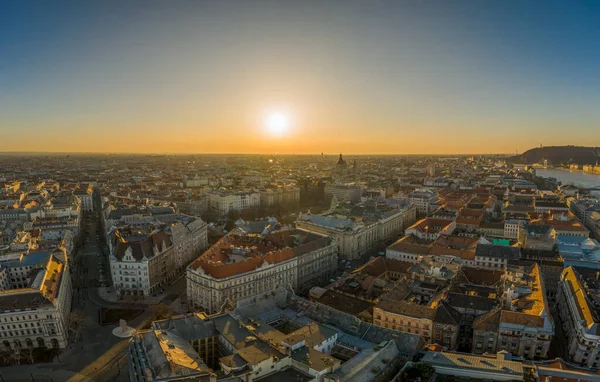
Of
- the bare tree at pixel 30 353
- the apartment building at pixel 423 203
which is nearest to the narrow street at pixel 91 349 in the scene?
the bare tree at pixel 30 353

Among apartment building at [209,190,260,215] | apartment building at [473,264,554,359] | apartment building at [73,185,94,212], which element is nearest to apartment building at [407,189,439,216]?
apartment building at [209,190,260,215]

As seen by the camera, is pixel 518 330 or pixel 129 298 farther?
pixel 129 298

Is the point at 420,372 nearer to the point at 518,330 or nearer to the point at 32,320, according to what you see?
the point at 518,330

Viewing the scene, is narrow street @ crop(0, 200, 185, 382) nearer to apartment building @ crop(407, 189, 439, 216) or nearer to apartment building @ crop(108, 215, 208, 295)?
apartment building @ crop(108, 215, 208, 295)

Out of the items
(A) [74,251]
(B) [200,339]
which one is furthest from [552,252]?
(A) [74,251]

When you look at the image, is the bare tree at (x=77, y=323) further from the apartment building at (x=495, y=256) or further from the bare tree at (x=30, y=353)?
the apartment building at (x=495, y=256)

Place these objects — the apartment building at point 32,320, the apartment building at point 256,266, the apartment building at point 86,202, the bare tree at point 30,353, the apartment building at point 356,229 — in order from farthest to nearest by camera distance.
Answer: the apartment building at point 86,202, the apartment building at point 356,229, the apartment building at point 256,266, the apartment building at point 32,320, the bare tree at point 30,353

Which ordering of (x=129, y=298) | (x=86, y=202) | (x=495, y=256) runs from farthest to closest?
(x=86, y=202)
(x=495, y=256)
(x=129, y=298)

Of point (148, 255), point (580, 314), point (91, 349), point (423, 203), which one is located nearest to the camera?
point (580, 314)

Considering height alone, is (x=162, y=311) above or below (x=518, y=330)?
below

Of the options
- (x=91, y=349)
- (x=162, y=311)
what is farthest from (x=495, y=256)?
(x=91, y=349)

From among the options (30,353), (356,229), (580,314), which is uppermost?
(356,229)

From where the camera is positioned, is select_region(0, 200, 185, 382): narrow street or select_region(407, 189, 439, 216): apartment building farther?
select_region(407, 189, 439, 216): apartment building
